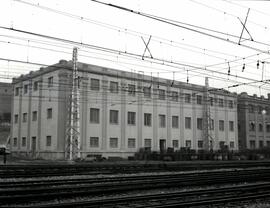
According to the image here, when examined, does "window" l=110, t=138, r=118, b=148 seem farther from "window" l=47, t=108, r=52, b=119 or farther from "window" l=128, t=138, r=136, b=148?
"window" l=47, t=108, r=52, b=119

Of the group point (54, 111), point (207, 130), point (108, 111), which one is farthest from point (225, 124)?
point (54, 111)

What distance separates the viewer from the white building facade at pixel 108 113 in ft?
129

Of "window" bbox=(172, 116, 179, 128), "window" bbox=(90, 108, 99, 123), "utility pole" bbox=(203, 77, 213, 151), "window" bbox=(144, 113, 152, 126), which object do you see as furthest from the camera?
"utility pole" bbox=(203, 77, 213, 151)

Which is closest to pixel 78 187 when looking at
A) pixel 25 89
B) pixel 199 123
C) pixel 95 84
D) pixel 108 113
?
pixel 95 84

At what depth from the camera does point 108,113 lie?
136ft

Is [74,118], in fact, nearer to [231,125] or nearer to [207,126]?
[207,126]

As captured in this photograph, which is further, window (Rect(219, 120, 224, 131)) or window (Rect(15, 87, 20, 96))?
window (Rect(219, 120, 224, 131))

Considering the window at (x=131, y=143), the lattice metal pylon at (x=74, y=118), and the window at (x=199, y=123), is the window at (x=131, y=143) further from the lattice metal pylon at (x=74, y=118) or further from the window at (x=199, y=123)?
the window at (x=199, y=123)

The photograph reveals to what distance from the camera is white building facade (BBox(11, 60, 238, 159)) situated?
3922 cm

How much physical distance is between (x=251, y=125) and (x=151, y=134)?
2489cm

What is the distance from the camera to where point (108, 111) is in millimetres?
41375

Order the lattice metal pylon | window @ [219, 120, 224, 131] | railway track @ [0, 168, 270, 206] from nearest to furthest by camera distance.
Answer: railway track @ [0, 168, 270, 206] → the lattice metal pylon → window @ [219, 120, 224, 131]

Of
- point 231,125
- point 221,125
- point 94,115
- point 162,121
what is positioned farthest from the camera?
point 231,125

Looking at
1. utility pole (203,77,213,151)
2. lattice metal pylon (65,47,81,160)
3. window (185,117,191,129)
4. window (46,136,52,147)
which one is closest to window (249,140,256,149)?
utility pole (203,77,213,151)
